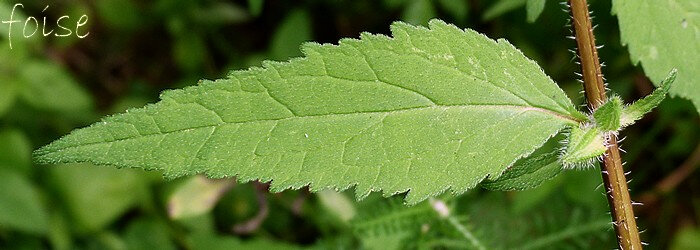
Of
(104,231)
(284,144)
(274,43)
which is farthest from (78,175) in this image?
(284,144)

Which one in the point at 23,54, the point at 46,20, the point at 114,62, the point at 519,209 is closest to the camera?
the point at 519,209

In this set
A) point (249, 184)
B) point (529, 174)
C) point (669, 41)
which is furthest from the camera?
point (249, 184)

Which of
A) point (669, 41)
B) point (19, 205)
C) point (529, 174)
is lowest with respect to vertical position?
point (19, 205)

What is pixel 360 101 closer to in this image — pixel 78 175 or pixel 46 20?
pixel 78 175

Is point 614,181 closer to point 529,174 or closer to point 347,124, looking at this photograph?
point 529,174

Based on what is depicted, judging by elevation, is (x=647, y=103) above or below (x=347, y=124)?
above

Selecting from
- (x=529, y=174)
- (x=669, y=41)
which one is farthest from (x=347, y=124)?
(x=669, y=41)
